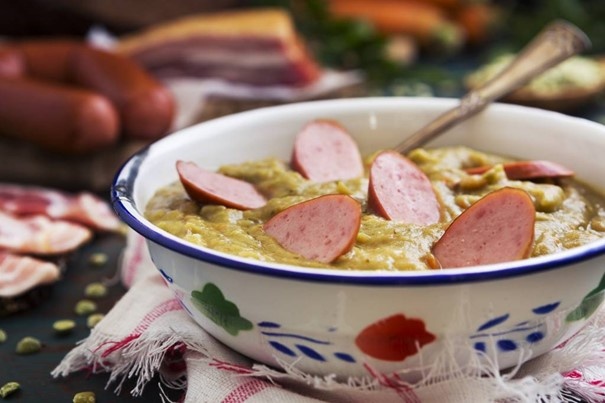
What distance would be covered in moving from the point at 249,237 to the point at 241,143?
659 millimetres

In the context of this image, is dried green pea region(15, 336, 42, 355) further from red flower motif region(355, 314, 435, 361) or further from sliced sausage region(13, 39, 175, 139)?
sliced sausage region(13, 39, 175, 139)

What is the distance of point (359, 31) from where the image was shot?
4547 mm

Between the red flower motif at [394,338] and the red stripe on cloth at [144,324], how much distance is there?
0.61m

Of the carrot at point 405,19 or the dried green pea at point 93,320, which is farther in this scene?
the carrot at point 405,19

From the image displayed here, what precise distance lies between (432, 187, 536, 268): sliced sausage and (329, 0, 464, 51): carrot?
3.66m

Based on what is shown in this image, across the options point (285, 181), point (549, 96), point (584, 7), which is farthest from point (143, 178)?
point (584, 7)

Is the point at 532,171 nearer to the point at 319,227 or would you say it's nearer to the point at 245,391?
the point at 319,227

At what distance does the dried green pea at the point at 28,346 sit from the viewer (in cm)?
216

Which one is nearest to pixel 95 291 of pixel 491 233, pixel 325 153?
pixel 325 153

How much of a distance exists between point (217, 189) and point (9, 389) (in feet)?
2.17

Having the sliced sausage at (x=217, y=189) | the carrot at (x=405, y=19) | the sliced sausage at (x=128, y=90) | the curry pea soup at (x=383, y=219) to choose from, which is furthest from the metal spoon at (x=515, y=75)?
the carrot at (x=405, y=19)

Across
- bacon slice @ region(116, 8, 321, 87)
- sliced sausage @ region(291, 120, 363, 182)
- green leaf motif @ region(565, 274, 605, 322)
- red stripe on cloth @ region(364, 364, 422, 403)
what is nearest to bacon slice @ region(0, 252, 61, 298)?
sliced sausage @ region(291, 120, 363, 182)

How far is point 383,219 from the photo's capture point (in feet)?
6.32

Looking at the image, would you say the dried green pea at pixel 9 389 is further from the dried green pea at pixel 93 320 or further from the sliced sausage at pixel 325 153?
the sliced sausage at pixel 325 153
